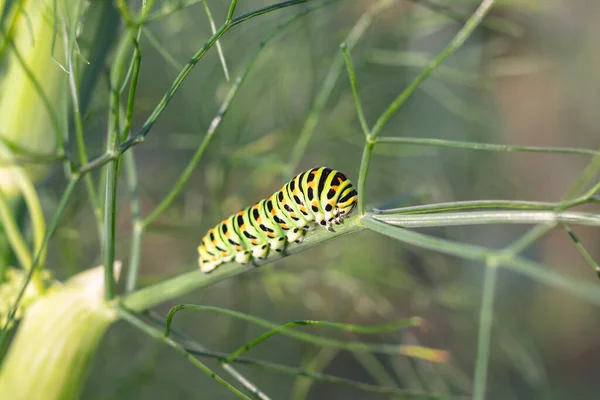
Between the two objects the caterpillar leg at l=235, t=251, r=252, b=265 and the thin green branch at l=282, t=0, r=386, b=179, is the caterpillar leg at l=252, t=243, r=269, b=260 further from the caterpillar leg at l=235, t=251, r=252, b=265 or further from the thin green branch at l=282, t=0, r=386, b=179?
the thin green branch at l=282, t=0, r=386, b=179

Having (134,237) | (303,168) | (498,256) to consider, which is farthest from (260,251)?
(303,168)

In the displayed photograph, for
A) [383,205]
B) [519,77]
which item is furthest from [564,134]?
[383,205]

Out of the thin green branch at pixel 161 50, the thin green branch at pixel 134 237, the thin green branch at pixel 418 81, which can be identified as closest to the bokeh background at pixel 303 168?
the thin green branch at pixel 161 50

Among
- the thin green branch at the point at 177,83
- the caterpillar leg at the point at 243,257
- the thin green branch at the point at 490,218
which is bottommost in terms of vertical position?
the caterpillar leg at the point at 243,257

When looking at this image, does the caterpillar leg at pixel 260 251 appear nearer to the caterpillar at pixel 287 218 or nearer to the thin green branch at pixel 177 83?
the caterpillar at pixel 287 218

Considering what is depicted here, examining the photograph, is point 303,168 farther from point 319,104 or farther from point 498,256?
point 498,256

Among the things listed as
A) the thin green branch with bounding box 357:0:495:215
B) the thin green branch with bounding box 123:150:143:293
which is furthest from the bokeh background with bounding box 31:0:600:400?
the thin green branch with bounding box 357:0:495:215

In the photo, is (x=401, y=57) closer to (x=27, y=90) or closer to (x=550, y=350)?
(x=27, y=90)
